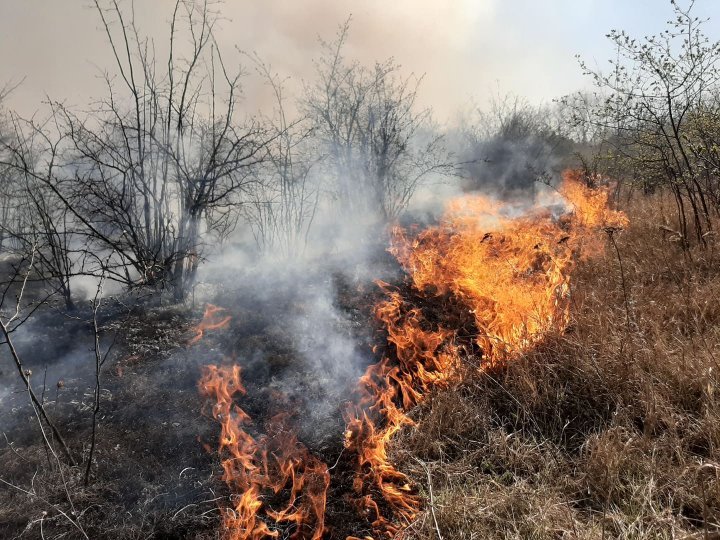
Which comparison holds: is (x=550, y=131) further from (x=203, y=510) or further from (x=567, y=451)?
(x=203, y=510)

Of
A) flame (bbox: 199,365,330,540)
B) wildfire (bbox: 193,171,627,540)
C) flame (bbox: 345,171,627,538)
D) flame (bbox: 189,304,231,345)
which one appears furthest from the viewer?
flame (bbox: 189,304,231,345)

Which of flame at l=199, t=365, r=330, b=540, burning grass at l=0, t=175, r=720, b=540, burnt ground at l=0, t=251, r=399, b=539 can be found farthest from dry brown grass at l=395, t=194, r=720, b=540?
burnt ground at l=0, t=251, r=399, b=539

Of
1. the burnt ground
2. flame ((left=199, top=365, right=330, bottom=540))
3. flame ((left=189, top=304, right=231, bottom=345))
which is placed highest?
flame ((left=189, top=304, right=231, bottom=345))

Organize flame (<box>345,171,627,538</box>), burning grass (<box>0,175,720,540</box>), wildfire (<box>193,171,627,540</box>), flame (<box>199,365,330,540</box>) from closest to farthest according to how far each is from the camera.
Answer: burning grass (<box>0,175,720,540</box>) → flame (<box>199,365,330,540</box>) → wildfire (<box>193,171,627,540</box>) → flame (<box>345,171,627,538</box>)

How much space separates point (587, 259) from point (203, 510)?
238 inches

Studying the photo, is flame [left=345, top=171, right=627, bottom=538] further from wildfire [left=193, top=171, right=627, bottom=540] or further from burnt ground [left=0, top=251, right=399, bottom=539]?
burnt ground [left=0, top=251, right=399, bottom=539]

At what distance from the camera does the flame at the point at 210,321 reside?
16.4 feet

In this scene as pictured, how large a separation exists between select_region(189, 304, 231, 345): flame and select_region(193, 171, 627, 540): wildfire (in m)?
0.03

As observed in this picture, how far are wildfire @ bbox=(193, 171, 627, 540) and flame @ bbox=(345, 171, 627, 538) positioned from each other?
0.01 m

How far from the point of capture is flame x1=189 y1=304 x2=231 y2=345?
4991mm

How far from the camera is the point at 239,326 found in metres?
5.22

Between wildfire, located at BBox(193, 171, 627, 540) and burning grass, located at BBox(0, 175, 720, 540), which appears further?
wildfire, located at BBox(193, 171, 627, 540)

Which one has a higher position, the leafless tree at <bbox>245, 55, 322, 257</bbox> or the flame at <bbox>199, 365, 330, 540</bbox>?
the leafless tree at <bbox>245, 55, 322, 257</bbox>

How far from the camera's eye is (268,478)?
312cm
